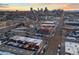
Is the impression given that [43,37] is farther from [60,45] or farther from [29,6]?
[29,6]

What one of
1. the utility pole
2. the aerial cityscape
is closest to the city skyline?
the aerial cityscape

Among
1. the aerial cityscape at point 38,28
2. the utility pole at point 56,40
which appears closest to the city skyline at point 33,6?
the aerial cityscape at point 38,28

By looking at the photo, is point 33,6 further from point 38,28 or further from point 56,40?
point 56,40

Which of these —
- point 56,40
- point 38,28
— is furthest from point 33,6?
point 56,40

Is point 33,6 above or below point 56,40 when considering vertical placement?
above

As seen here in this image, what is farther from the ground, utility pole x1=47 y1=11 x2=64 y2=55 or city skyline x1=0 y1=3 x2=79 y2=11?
city skyline x1=0 y1=3 x2=79 y2=11

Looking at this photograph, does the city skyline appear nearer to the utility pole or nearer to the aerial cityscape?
the aerial cityscape

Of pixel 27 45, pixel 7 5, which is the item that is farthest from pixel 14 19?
pixel 27 45

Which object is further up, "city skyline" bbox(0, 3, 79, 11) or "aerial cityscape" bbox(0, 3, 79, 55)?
"city skyline" bbox(0, 3, 79, 11)
